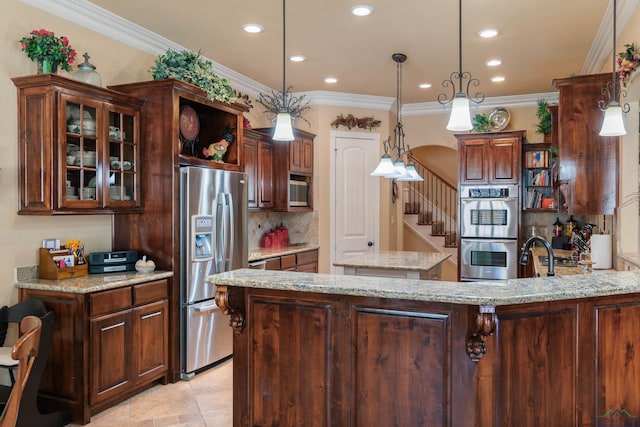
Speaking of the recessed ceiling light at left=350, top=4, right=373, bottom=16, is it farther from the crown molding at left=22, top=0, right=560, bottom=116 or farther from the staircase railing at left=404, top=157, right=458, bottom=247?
the staircase railing at left=404, top=157, right=458, bottom=247

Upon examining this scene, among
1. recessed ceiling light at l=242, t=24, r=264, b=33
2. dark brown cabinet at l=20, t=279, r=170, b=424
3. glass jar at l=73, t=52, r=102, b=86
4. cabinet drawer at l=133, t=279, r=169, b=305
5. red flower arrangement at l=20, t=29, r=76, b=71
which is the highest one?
recessed ceiling light at l=242, t=24, r=264, b=33

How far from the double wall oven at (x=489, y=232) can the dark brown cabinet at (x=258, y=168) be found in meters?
2.69

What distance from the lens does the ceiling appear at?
12.3 feet

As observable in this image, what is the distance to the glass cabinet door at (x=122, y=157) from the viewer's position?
3.68 metres

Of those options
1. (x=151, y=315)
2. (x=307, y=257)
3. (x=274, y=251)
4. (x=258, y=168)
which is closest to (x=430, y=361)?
(x=151, y=315)

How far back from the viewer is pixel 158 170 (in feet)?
13.0

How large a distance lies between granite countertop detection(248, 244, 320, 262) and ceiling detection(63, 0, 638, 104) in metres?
2.11

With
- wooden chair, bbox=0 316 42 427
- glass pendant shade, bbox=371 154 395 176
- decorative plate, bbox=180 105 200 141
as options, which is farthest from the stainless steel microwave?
wooden chair, bbox=0 316 42 427

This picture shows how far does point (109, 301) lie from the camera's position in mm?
3326

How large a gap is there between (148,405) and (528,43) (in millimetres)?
4592

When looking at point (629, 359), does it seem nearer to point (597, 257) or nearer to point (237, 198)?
point (597, 257)

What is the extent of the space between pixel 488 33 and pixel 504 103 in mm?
2777

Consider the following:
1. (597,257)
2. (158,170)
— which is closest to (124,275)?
(158,170)

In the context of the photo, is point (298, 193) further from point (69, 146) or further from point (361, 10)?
point (69, 146)
